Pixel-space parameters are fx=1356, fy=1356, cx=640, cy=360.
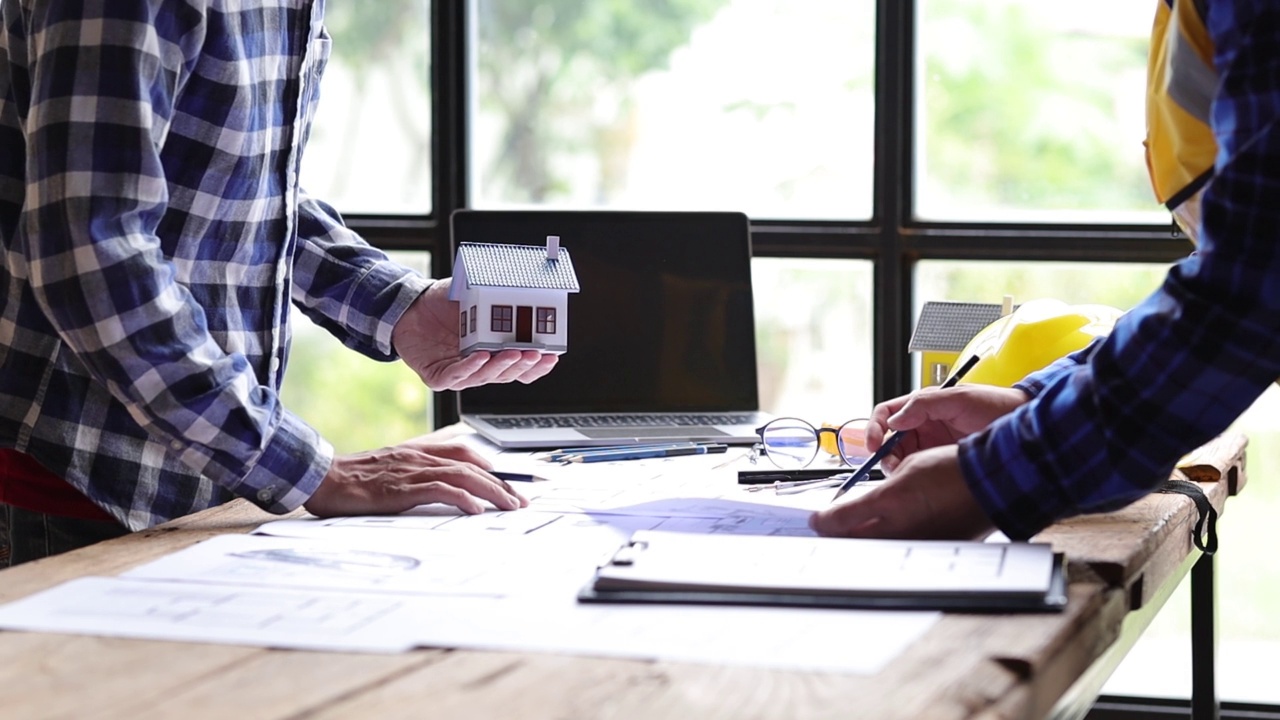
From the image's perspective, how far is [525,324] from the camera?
1498 mm

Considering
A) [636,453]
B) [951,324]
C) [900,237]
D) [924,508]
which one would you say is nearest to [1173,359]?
[924,508]

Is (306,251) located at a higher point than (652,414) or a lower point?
higher

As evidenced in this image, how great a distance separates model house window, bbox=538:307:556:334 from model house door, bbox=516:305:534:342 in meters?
0.01

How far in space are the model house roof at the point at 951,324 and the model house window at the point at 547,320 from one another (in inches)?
23.3

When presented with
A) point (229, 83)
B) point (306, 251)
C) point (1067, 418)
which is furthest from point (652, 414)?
point (1067, 418)

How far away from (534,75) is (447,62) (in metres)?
0.19

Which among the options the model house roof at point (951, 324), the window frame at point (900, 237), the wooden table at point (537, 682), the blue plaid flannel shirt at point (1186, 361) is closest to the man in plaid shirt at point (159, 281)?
the wooden table at point (537, 682)

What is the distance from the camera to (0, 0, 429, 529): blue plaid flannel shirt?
1.12 m

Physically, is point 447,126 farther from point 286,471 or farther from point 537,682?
point 537,682

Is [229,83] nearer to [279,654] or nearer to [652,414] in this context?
[279,654]

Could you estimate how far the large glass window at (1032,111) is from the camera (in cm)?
253

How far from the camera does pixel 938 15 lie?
8.46 feet

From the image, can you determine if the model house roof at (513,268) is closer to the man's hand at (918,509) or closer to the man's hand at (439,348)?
A: the man's hand at (439,348)

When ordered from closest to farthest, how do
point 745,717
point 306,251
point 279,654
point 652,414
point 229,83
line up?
point 745,717 → point 279,654 → point 229,83 → point 306,251 → point 652,414
